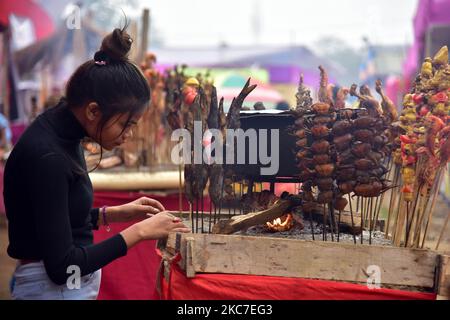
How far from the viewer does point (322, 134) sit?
241 cm

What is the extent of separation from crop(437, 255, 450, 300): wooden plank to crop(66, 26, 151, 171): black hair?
→ 1195 millimetres

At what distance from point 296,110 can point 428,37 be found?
Answer: 164 inches

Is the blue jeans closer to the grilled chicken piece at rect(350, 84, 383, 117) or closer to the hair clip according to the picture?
the hair clip

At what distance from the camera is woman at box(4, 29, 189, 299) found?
177cm

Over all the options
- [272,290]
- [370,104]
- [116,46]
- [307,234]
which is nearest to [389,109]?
[370,104]

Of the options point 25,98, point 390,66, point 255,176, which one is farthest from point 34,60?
point 390,66

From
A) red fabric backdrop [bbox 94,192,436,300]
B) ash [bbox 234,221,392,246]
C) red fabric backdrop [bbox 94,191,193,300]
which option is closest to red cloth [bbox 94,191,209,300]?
red fabric backdrop [bbox 94,191,193,300]

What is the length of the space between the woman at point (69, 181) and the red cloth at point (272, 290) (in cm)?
42

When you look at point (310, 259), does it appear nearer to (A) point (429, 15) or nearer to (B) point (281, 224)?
(B) point (281, 224)

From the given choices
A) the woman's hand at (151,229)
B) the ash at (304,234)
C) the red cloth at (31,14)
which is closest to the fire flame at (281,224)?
the ash at (304,234)

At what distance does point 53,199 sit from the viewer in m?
1.76

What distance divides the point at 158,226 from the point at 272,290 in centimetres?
55

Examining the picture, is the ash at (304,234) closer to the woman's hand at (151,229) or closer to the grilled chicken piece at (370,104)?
the grilled chicken piece at (370,104)
